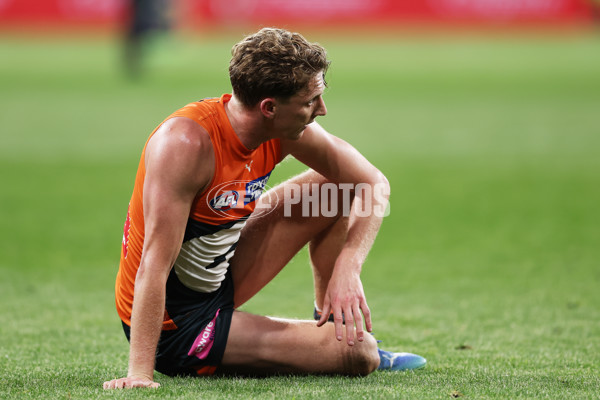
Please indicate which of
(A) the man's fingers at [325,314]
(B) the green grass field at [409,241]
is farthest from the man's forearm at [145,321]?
(A) the man's fingers at [325,314]

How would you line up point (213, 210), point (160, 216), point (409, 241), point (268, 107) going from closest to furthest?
point (160, 216) < point (268, 107) < point (213, 210) < point (409, 241)

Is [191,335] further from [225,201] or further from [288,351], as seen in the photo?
[225,201]

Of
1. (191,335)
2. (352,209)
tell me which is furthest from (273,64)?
(191,335)

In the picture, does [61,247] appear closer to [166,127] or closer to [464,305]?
[464,305]

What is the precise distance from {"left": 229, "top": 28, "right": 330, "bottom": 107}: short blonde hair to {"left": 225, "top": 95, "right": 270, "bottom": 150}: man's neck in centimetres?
9

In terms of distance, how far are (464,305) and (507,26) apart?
1325 inches

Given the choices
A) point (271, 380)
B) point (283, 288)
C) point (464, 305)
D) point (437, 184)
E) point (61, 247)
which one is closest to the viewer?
point (271, 380)

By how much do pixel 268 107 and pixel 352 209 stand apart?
2.60ft

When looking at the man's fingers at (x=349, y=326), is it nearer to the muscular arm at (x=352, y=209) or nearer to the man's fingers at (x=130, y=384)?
the muscular arm at (x=352, y=209)

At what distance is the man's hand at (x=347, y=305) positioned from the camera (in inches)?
153

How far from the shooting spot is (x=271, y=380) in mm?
4078

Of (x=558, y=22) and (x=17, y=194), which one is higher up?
(x=558, y=22)

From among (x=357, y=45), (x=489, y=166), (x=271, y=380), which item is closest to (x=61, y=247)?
(x=271, y=380)

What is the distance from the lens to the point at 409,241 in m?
8.38
